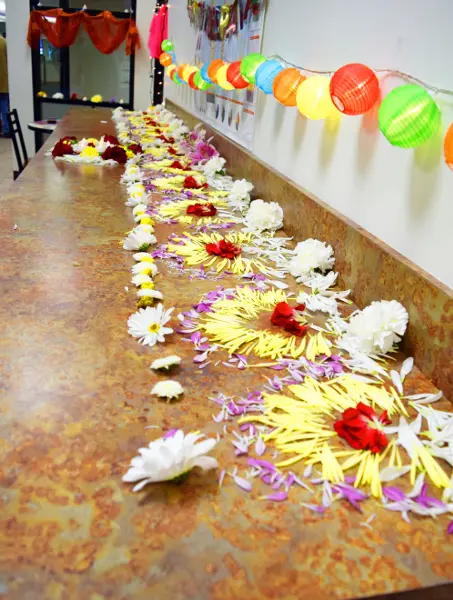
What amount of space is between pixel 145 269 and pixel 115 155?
5.07 feet

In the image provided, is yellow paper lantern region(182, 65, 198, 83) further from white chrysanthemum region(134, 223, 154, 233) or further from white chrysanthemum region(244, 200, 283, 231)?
white chrysanthemum region(134, 223, 154, 233)

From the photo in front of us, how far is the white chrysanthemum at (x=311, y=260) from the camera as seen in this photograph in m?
1.29

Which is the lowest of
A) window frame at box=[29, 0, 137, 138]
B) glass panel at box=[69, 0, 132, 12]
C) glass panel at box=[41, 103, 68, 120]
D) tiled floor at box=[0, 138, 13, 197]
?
tiled floor at box=[0, 138, 13, 197]

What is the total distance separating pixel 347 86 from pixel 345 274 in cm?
42

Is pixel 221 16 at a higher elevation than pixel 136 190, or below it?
higher

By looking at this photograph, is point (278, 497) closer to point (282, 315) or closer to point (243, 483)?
point (243, 483)

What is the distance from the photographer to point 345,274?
1.25 meters

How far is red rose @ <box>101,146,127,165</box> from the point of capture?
258 cm

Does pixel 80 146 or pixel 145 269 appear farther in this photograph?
pixel 80 146

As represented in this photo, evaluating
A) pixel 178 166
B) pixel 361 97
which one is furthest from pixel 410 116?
pixel 178 166

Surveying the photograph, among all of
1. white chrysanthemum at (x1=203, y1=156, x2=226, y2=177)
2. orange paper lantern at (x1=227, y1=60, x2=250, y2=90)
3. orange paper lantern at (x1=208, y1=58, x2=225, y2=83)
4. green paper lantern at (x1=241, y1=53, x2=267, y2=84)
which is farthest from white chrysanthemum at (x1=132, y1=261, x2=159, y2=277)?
orange paper lantern at (x1=208, y1=58, x2=225, y2=83)

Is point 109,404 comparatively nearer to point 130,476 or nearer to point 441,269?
point 130,476

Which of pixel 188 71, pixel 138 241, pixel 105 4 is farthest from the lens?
pixel 105 4

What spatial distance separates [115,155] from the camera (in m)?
2.59
